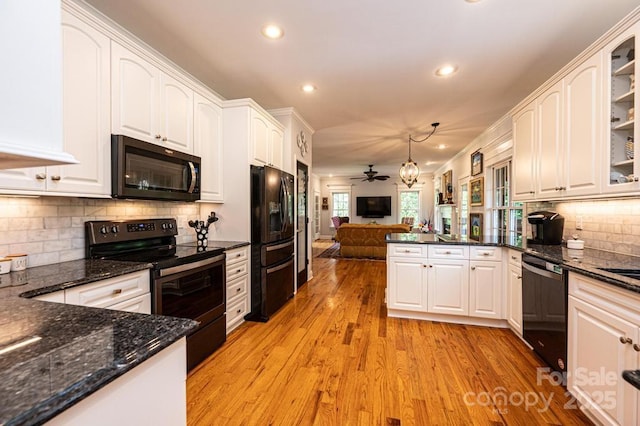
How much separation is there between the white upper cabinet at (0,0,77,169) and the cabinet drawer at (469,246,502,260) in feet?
10.4

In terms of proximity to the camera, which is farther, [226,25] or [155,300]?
[226,25]

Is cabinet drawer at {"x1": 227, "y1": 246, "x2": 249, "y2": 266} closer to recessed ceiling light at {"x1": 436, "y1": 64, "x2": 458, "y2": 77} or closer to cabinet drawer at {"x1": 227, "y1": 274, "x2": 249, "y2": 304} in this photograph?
cabinet drawer at {"x1": 227, "y1": 274, "x2": 249, "y2": 304}

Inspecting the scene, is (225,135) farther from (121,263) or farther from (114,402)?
(114,402)

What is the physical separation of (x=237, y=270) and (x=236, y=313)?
0.44 meters

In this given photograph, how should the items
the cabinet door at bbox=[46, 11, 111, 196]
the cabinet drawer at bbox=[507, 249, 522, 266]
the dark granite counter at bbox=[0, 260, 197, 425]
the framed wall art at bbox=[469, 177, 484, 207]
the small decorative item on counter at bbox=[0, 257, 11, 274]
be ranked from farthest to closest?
1. the framed wall art at bbox=[469, 177, 484, 207]
2. the cabinet drawer at bbox=[507, 249, 522, 266]
3. the cabinet door at bbox=[46, 11, 111, 196]
4. the small decorative item on counter at bbox=[0, 257, 11, 274]
5. the dark granite counter at bbox=[0, 260, 197, 425]

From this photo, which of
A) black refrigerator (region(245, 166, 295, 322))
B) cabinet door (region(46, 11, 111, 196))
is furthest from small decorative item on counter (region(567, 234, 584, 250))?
cabinet door (region(46, 11, 111, 196))

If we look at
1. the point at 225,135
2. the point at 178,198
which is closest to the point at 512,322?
the point at 178,198

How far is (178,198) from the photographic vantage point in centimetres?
230

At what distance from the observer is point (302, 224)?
4.35 meters

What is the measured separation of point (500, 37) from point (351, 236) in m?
5.05

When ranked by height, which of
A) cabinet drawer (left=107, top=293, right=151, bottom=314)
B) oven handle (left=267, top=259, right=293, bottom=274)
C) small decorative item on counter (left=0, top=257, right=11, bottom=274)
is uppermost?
small decorative item on counter (left=0, top=257, right=11, bottom=274)

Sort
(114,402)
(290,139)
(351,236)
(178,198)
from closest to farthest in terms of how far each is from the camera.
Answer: (114,402), (178,198), (290,139), (351,236)

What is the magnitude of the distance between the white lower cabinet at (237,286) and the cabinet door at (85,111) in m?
1.22

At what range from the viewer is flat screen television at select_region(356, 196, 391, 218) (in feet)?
35.2
